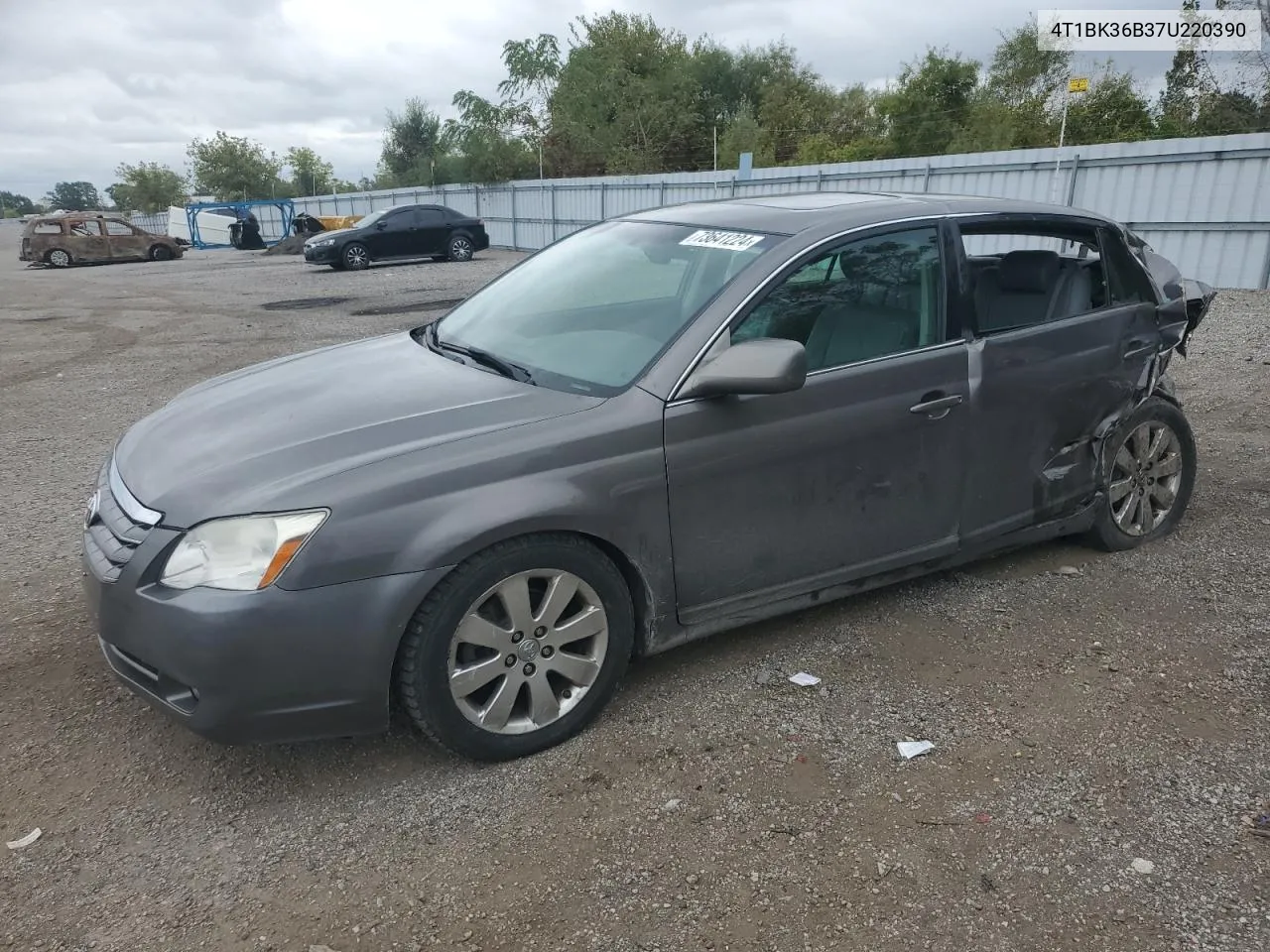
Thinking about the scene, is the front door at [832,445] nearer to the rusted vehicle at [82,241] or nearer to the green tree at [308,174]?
the rusted vehicle at [82,241]

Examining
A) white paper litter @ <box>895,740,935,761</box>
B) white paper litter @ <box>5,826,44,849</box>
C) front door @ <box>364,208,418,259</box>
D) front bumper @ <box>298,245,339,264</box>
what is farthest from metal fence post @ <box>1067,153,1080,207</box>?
front bumper @ <box>298,245,339,264</box>

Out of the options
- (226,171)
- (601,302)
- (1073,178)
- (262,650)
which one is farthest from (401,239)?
(226,171)

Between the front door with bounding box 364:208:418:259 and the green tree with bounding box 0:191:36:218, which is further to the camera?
the green tree with bounding box 0:191:36:218

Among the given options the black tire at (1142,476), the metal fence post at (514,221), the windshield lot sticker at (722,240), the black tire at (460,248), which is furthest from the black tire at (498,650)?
the metal fence post at (514,221)

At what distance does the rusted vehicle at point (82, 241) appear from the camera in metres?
28.7

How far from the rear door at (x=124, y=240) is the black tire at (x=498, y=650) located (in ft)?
106

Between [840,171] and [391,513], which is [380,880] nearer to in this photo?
[391,513]

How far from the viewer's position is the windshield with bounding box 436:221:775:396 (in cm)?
322

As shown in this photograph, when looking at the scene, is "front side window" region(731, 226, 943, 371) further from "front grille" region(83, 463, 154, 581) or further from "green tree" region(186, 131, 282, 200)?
"green tree" region(186, 131, 282, 200)

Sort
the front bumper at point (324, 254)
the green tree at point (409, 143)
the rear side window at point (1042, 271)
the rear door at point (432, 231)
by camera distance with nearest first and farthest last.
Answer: the rear side window at point (1042, 271) → the front bumper at point (324, 254) → the rear door at point (432, 231) → the green tree at point (409, 143)

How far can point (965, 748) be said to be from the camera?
2.98 metres

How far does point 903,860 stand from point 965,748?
611 millimetres

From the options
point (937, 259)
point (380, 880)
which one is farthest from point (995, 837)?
point (937, 259)

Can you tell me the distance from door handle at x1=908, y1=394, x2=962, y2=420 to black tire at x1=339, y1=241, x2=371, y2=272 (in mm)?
21700
